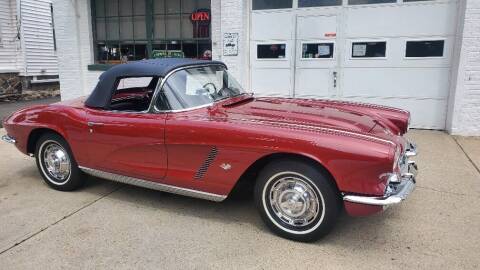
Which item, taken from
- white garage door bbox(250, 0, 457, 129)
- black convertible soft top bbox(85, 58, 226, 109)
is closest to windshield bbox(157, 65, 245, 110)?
black convertible soft top bbox(85, 58, 226, 109)

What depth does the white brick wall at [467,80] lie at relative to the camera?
22.9ft

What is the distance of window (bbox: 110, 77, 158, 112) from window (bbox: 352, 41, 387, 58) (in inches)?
190

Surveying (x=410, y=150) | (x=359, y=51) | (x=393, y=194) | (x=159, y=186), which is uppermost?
(x=359, y=51)

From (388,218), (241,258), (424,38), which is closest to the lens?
(241,258)

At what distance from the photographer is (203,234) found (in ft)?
11.5

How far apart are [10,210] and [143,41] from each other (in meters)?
6.84

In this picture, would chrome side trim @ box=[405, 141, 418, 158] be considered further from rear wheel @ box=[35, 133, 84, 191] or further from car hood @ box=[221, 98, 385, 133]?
rear wheel @ box=[35, 133, 84, 191]

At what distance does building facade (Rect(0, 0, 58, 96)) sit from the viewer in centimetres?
1330

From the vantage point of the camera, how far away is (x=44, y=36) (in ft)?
48.5

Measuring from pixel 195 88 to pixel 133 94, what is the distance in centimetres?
125

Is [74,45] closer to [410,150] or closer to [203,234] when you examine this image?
[203,234]

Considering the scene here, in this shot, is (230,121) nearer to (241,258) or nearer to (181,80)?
(181,80)

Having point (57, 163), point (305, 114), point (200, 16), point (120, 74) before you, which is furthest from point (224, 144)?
point (200, 16)

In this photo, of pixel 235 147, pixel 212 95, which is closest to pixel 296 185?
pixel 235 147
